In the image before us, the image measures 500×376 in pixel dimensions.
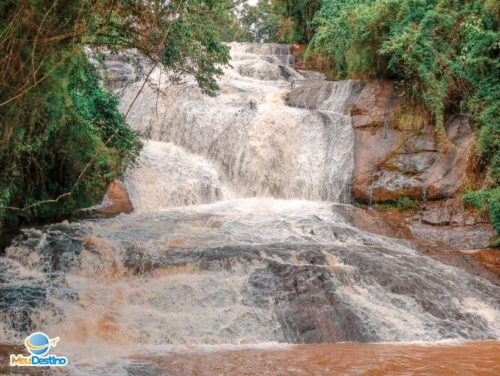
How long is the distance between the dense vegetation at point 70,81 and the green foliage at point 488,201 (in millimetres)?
5665

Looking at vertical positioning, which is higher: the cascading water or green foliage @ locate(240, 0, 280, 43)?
green foliage @ locate(240, 0, 280, 43)

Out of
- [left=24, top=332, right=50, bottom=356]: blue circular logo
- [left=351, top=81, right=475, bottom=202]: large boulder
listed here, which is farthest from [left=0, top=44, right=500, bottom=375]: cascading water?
[left=351, top=81, right=475, bottom=202]: large boulder

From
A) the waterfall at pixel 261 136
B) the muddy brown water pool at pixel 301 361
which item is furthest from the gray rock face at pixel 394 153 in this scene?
the muddy brown water pool at pixel 301 361

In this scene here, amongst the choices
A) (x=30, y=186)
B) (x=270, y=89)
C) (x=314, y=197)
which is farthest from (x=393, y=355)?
(x=270, y=89)

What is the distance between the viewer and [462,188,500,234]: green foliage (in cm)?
950

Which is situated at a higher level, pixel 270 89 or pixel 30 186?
pixel 270 89

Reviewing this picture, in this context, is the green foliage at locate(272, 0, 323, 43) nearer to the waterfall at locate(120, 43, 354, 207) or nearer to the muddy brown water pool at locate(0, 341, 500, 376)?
the waterfall at locate(120, 43, 354, 207)

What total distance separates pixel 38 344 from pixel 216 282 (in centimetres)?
230

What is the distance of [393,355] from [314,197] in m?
7.27

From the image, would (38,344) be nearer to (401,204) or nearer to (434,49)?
(401,204)

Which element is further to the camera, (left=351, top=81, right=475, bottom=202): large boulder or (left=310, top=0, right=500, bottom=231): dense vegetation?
(left=351, top=81, right=475, bottom=202): large boulder

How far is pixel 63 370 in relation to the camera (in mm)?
4234

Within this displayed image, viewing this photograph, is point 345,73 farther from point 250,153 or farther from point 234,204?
point 234,204

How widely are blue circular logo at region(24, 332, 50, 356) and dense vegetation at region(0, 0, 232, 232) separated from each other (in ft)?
4.11
